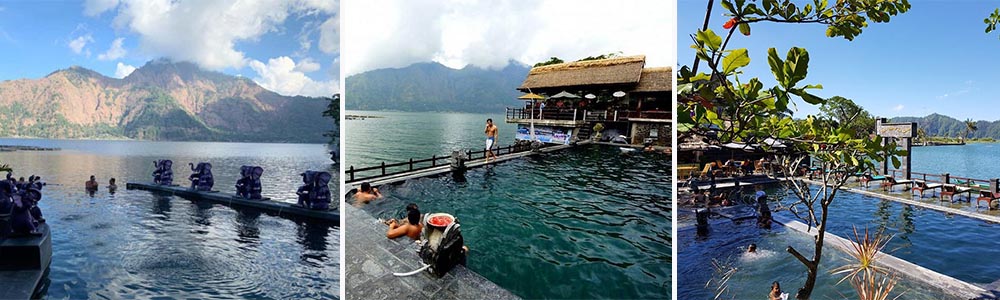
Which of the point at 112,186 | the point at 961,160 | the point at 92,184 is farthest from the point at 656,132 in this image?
the point at 92,184

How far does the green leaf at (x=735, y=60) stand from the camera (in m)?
0.81

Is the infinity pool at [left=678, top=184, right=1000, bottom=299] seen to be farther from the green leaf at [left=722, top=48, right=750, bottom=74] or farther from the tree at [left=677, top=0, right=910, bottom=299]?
the green leaf at [left=722, top=48, right=750, bottom=74]

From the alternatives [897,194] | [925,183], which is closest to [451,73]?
[897,194]

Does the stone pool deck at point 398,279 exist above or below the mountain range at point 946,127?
below

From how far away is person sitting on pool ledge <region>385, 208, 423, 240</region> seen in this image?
276cm

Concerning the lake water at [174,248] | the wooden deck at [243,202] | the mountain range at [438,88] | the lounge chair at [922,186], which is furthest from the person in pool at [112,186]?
the lounge chair at [922,186]

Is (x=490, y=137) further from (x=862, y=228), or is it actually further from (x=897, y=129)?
(x=897, y=129)

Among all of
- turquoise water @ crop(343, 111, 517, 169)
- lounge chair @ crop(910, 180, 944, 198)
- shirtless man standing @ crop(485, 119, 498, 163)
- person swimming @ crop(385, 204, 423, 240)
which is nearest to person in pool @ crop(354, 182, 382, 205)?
turquoise water @ crop(343, 111, 517, 169)

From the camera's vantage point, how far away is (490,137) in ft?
14.8

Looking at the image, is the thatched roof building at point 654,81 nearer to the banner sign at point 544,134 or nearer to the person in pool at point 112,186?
the banner sign at point 544,134

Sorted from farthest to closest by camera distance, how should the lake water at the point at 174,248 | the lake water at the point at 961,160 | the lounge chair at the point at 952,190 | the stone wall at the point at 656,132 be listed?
the lake water at the point at 961,160 → the lounge chair at the point at 952,190 → the lake water at the point at 174,248 → the stone wall at the point at 656,132

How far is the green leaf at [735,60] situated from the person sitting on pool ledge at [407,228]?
235cm

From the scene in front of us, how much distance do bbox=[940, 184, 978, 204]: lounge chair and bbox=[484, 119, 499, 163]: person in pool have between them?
7128mm

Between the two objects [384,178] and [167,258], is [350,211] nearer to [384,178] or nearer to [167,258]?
[384,178]
